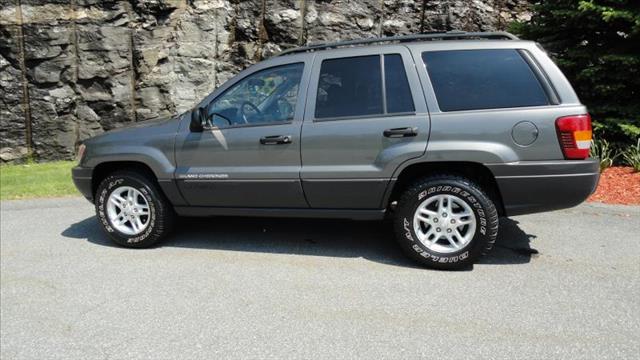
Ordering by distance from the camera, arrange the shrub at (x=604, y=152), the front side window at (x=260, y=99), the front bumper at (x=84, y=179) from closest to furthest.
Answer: the front side window at (x=260, y=99), the front bumper at (x=84, y=179), the shrub at (x=604, y=152)

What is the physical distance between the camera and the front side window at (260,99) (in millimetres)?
4746

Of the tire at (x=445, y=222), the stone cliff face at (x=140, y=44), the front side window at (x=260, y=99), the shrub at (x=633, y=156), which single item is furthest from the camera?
the stone cliff face at (x=140, y=44)

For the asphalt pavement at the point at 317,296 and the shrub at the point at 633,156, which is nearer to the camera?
the asphalt pavement at the point at 317,296

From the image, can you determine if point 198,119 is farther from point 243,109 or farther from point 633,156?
point 633,156

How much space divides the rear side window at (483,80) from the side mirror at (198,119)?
6.76 feet

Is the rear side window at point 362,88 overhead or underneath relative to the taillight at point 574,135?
overhead

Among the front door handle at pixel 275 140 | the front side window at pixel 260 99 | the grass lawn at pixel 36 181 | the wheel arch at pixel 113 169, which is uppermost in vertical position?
the front side window at pixel 260 99

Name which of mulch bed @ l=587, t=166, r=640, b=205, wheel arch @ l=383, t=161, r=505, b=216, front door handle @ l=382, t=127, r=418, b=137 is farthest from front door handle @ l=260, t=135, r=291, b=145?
mulch bed @ l=587, t=166, r=640, b=205

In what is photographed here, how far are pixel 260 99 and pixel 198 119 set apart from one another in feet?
1.96

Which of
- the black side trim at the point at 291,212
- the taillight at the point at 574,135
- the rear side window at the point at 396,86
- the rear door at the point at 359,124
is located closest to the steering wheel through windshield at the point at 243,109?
the rear door at the point at 359,124

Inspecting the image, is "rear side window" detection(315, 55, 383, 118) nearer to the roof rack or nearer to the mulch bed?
the roof rack

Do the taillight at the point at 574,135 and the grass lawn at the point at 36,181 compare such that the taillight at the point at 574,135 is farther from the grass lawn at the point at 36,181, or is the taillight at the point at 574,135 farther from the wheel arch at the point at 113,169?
the grass lawn at the point at 36,181

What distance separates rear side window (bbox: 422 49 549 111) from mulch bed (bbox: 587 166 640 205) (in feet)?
10.6

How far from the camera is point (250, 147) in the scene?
472 centimetres
